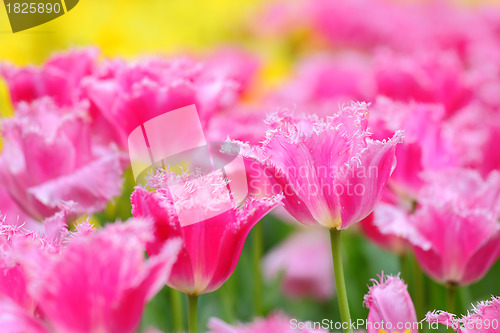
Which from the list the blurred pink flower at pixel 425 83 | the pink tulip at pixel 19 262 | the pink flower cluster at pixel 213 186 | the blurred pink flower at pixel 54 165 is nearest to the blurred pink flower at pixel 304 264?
the pink flower cluster at pixel 213 186

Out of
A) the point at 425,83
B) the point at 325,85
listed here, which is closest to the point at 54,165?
the point at 425,83

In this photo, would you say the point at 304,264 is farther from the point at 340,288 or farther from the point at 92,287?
the point at 92,287

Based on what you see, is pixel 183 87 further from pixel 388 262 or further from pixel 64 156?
pixel 388 262

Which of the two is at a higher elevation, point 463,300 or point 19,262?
point 19,262

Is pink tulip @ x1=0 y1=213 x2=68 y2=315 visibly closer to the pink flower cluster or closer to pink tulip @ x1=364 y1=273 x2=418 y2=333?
the pink flower cluster

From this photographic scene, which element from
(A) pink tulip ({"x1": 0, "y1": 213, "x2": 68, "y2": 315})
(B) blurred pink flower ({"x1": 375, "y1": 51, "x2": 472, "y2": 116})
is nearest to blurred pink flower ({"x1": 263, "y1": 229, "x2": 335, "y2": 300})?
(B) blurred pink flower ({"x1": 375, "y1": 51, "x2": 472, "y2": 116})

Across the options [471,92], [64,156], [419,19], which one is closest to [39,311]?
[64,156]
